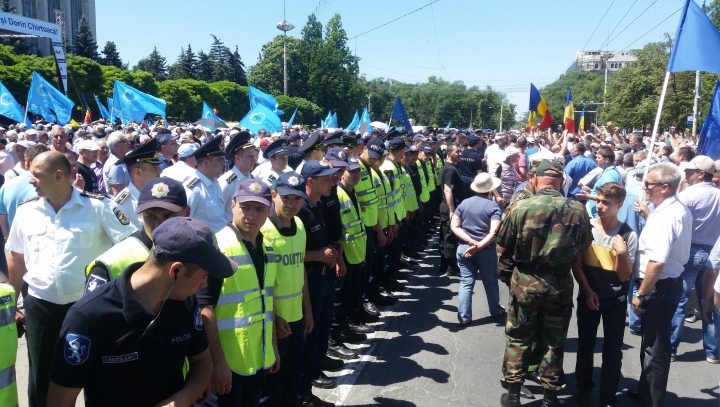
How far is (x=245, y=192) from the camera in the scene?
10.5ft

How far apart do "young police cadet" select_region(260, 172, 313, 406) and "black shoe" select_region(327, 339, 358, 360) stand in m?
1.60

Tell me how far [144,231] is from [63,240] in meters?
1.08

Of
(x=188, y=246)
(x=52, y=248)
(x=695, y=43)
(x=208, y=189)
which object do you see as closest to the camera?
(x=188, y=246)

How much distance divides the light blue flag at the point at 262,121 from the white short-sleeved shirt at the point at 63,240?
10.1 m

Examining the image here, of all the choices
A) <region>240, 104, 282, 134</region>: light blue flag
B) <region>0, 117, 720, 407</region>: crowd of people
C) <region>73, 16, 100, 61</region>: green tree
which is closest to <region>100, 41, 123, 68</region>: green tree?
<region>73, 16, 100, 61</region>: green tree

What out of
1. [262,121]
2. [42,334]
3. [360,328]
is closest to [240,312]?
[42,334]

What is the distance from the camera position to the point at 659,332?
4.31 meters

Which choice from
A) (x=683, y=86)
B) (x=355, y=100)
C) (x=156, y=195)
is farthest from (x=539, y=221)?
(x=355, y=100)

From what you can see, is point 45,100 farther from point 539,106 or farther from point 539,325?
point 539,325

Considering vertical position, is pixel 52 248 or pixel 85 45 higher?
pixel 85 45

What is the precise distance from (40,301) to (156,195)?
144 centimetres

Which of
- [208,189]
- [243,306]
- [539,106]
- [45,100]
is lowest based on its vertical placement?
[243,306]

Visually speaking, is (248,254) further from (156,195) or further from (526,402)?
(526,402)

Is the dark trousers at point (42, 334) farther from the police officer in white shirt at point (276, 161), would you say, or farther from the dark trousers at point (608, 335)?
the dark trousers at point (608, 335)
